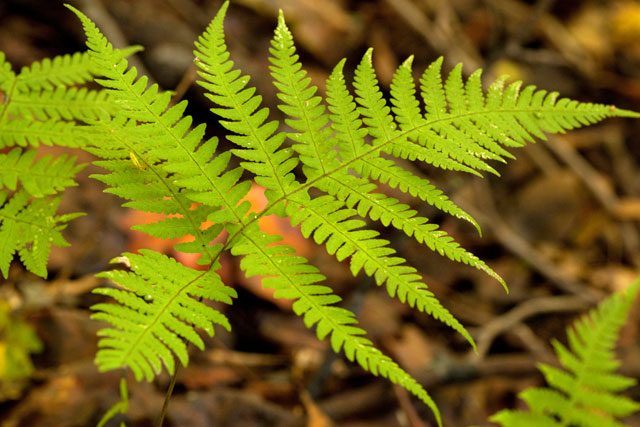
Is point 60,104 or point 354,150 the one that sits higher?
point 354,150

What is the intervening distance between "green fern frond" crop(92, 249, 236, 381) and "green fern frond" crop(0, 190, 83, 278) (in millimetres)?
296

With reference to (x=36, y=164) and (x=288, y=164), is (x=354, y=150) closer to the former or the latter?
(x=288, y=164)

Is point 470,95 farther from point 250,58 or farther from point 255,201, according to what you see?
point 250,58

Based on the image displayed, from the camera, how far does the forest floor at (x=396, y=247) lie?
8.18 feet

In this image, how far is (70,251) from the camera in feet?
9.50

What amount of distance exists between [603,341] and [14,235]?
2158 mm

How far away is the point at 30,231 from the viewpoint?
146cm

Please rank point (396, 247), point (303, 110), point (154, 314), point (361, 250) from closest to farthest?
1. point (154, 314)
2. point (361, 250)
3. point (303, 110)
4. point (396, 247)

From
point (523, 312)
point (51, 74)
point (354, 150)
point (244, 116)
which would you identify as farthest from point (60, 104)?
point (523, 312)

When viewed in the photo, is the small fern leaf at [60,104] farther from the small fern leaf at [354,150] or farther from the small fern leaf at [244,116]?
the small fern leaf at [354,150]

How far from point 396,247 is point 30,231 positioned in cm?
178

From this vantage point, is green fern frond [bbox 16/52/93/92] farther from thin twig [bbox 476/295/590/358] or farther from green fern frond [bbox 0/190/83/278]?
thin twig [bbox 476/295/590/358]

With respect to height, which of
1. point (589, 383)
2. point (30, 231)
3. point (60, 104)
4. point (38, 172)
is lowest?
point (30, 231)

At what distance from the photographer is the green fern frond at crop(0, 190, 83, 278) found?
1415 millimetres
